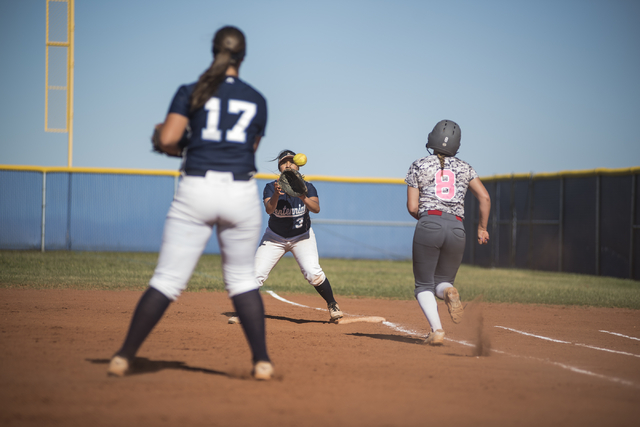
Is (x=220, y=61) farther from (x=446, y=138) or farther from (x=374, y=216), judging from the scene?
(x=374, y=216)

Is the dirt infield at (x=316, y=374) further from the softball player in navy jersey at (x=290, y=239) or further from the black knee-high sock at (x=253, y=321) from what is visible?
the softball player in navy jersey at (x=290, y=239)

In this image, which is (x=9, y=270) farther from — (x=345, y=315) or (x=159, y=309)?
(x=159, y=309)

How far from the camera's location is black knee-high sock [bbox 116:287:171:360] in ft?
12.4

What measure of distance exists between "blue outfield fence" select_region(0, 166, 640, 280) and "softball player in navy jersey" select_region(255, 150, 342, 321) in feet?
38.4

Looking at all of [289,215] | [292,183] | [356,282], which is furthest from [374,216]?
[292,183]

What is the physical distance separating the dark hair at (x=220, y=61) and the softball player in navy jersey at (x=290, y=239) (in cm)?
321

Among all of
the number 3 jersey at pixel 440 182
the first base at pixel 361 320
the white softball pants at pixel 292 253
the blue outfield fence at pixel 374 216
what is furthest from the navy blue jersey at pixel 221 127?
the blue outfield fence at pixel 374 216

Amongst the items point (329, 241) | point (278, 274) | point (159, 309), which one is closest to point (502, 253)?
point (329, 241)

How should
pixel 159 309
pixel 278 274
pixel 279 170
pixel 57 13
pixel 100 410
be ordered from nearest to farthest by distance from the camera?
pixel 100 410 → pixel 159 309 → pixel 279 170 → pixel 278 274 → pixel 57 13

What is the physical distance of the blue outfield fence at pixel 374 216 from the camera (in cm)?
1669

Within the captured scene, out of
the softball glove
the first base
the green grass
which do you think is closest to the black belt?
the softball glove

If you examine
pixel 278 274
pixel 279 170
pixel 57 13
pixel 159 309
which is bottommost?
pixel 278 274

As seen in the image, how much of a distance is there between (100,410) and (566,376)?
323cm

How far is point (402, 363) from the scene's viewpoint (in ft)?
15.4
